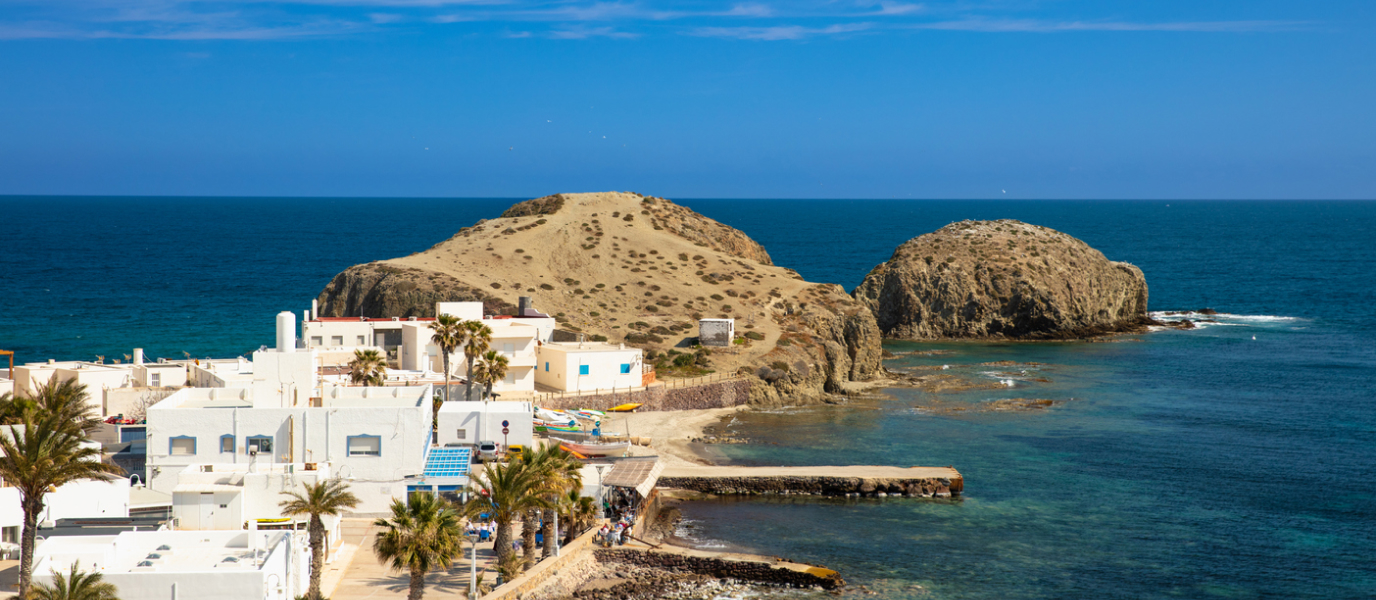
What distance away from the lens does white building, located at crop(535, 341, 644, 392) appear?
71.1 m

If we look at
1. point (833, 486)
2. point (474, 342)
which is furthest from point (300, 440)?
point (833, 486)

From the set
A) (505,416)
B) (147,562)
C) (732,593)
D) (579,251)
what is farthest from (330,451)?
(579,251)

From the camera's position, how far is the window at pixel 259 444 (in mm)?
43750

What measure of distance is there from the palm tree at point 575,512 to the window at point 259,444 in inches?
439

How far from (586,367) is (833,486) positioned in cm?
2092

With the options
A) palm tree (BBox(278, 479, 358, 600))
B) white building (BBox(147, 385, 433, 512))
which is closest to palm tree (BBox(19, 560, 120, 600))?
palm tree (BBox(278, 479, 358, 600))

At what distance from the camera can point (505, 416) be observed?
51344 mm

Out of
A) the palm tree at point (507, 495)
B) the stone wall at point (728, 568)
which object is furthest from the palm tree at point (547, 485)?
the stone wall at point (728, 568)

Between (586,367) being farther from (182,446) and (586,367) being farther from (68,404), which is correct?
(68,404)

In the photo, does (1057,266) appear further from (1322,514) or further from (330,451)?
(330,451)

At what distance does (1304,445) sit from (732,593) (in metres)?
41.0

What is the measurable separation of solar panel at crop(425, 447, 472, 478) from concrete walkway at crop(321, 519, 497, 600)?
492cm

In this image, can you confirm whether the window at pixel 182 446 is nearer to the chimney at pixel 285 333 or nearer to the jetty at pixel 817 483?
the chimney at pixel 285 333

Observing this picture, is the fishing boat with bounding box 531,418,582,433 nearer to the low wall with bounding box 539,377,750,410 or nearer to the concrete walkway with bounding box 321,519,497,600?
the low wall with bounding box 539,377,750,410
